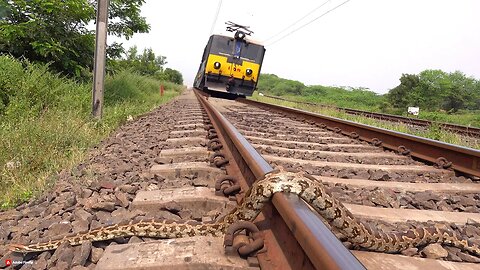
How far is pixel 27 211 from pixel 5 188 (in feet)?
4.02

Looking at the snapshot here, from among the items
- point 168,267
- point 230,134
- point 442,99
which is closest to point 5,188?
point 230,134

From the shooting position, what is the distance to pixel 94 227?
2.36m

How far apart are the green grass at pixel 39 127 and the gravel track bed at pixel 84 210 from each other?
0.37 meters

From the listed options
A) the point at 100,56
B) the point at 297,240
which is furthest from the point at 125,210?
the point at 100,56

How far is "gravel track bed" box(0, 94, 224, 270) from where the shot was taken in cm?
205

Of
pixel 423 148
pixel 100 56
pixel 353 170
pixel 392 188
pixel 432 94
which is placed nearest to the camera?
pixel 392 188

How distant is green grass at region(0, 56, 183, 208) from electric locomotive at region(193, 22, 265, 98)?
6.88 metres

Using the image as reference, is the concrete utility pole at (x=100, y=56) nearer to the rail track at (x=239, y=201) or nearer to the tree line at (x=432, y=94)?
the rail track at (x=239, y=201)

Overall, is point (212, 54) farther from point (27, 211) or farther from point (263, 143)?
point (27, 211)

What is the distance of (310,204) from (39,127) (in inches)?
205

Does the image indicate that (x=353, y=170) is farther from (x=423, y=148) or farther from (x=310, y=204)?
(x=310, y=204)

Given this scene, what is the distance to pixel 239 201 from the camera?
2369 millimetres

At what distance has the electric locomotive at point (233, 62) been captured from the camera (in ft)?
55.4

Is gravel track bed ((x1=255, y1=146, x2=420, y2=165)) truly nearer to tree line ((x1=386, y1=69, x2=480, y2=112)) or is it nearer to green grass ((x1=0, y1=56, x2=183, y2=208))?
green grass ((x1=0, y1=56, x2=183, y2=208))
